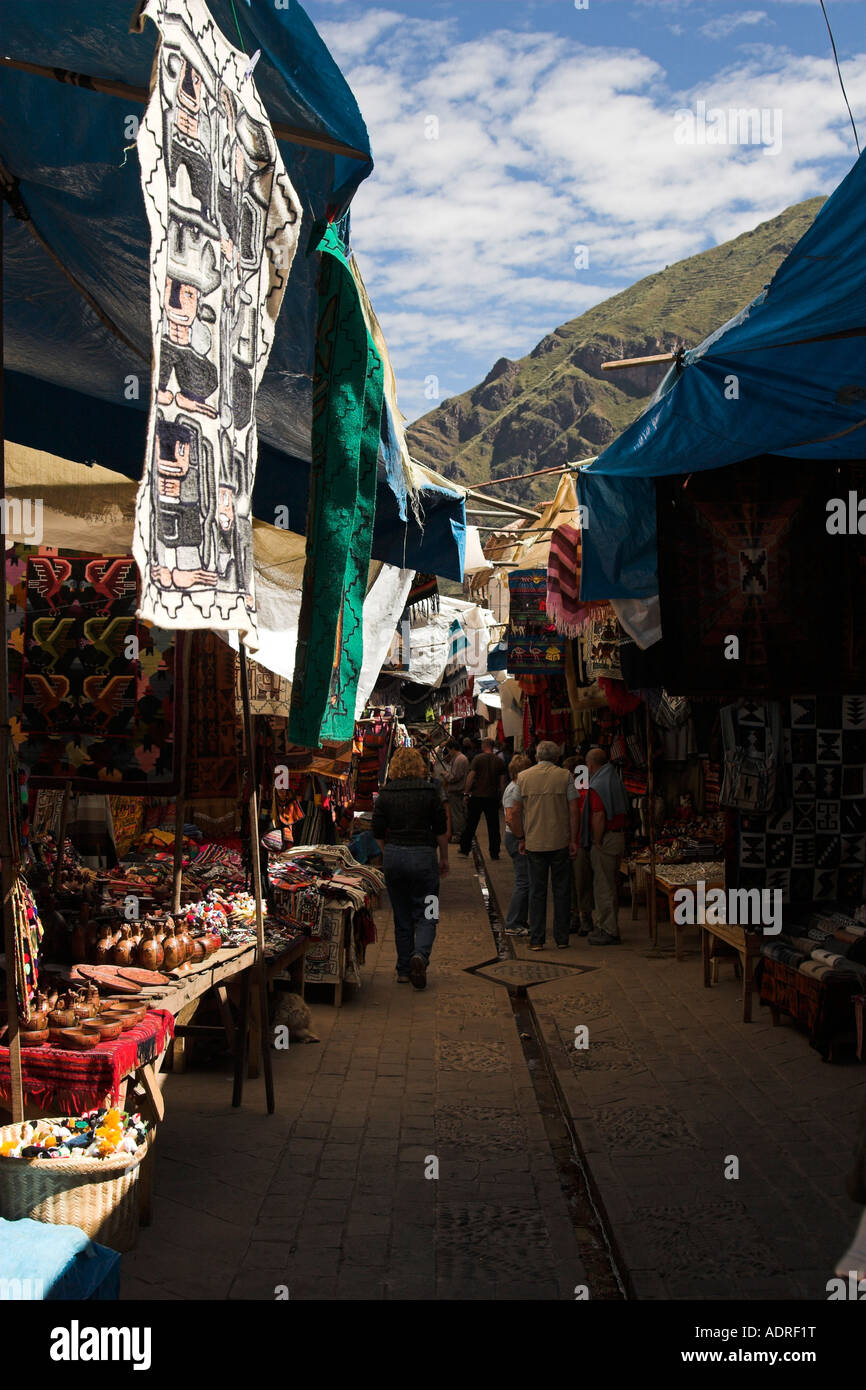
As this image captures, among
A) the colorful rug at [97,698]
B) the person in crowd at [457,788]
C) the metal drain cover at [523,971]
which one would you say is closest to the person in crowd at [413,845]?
the metal drain cover at [523,971]

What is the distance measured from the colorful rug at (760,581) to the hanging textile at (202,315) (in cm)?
420

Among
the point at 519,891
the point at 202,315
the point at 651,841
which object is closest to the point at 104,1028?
the point at 202,315

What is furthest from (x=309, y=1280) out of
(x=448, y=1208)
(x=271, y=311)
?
(x=271, y=311)

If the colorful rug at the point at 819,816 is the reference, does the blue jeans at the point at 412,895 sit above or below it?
below

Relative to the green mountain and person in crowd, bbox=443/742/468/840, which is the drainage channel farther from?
the green mountain

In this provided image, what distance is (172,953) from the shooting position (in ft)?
18.5

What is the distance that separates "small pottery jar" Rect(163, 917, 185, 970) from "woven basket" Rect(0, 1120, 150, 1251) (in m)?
1.44

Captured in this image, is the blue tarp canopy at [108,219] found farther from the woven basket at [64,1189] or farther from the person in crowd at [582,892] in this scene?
the person in crowd at [582,892]

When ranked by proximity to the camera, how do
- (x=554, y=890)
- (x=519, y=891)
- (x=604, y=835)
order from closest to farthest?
(x=604, y=835), (x=554, y=890), (x=519, y=891)

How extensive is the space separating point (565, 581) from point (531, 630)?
3.20 m

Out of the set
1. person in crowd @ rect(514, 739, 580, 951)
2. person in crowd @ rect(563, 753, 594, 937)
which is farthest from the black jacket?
person in crowd @ rect(563, 753, 594, 937)

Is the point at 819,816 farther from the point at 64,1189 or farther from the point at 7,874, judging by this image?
the point at 7,874

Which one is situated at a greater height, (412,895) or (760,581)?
(760,581)

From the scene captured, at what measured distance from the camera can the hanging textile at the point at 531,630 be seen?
11984 mm
